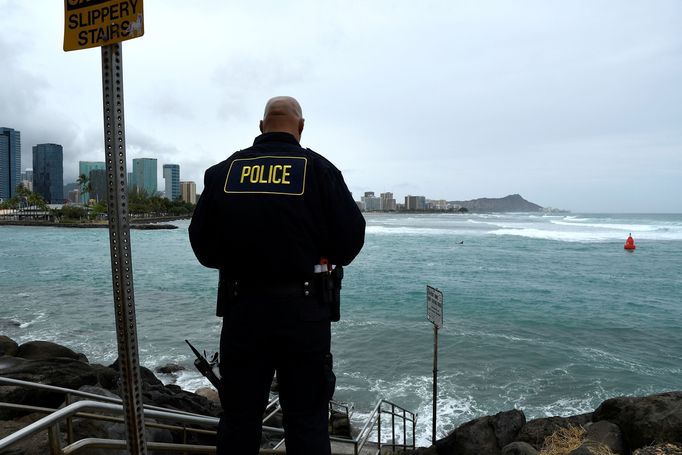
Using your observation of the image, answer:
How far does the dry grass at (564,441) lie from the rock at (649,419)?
54cm

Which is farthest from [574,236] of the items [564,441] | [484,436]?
[564,441]

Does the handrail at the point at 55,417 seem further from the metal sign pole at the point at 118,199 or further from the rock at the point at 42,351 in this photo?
the rock at the point at 42,351

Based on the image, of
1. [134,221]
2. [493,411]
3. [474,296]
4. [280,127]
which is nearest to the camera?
[280,127]

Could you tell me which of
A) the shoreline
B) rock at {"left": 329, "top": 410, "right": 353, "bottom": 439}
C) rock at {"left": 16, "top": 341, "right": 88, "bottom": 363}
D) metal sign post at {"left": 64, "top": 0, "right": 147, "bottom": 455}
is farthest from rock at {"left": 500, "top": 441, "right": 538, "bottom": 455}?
the shoreline

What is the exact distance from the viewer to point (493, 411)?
1108 centimetres

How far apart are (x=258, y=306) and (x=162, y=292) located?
1088 inches

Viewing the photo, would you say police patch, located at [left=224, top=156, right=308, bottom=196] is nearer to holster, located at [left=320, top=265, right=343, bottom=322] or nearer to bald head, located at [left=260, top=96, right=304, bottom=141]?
bald head, located at [left=260, top=96, right=304, bottom=141]

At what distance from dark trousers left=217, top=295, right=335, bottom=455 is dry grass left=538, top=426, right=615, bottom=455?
4.84 meters

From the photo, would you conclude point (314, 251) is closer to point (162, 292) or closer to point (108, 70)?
point (108, 70)

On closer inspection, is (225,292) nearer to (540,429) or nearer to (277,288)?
(277,288)

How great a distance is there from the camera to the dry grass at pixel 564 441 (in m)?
5.88

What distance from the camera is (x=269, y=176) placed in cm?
209

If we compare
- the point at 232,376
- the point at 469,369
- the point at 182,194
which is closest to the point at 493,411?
the point at 469,369

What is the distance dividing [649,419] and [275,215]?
6108 millimetres
